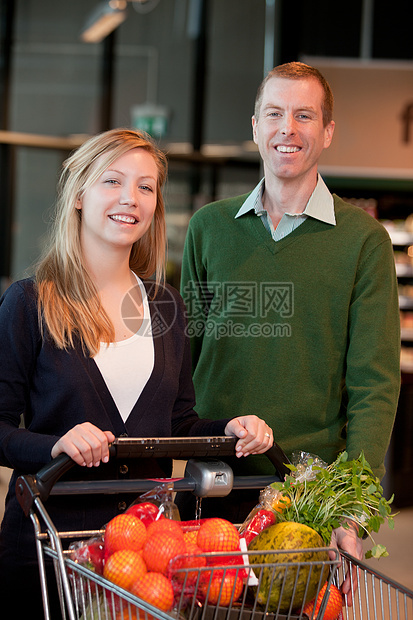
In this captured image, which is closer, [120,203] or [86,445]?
[86,445]

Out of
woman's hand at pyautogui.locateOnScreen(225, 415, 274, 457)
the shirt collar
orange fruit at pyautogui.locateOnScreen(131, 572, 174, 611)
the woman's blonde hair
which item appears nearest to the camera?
orange fruit at pyautogui.locateOnScreen(131, 572, 174, 611)

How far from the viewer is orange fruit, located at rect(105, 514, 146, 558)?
1.27 metres

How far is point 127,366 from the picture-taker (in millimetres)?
1803

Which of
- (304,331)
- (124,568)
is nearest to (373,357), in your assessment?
(304,331)

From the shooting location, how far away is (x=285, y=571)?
123 cm

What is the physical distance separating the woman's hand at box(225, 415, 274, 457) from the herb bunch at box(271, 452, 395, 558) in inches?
5.3

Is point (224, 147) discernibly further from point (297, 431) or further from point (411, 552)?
point (297, 431)

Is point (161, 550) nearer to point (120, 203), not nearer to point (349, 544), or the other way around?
point (349, 544)

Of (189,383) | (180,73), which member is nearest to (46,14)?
(180,73)

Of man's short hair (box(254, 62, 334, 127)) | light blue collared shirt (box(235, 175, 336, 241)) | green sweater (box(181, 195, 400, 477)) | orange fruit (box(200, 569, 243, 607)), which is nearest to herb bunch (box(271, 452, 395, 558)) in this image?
orange fruit (box(200, 569, 243, 607))

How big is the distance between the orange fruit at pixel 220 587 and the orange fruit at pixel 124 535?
0.45 ft

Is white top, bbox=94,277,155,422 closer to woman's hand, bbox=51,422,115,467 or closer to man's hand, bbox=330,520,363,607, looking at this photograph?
woman's hand, bbox=51,422,115,467

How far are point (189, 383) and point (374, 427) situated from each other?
508 millimetres

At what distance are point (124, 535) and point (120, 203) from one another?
33.9 inches
